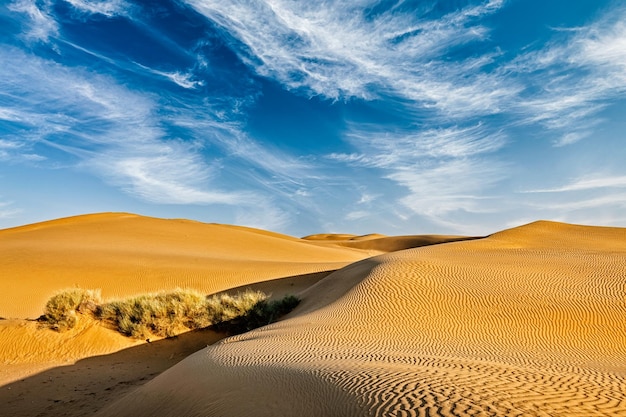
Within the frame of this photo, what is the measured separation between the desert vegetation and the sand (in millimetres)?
399

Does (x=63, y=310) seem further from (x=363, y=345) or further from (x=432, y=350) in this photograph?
(x=432, y=350)

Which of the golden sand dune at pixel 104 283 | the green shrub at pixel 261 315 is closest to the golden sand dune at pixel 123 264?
the golden sand dune at pixel 104 283

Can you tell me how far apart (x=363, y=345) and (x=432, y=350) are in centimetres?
116

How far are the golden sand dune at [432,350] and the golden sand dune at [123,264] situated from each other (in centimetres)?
748

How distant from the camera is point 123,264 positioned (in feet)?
73.0

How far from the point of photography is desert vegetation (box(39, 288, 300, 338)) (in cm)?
1140

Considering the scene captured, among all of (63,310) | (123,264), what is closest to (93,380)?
(63,310)

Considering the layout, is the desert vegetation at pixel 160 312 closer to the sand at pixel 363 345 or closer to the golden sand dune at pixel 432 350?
the sand at pixel 363 345

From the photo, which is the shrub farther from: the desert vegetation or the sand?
the sand

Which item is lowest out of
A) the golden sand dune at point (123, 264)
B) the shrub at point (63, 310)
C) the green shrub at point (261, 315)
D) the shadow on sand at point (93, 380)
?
the shadow on sand at point (93, 380)

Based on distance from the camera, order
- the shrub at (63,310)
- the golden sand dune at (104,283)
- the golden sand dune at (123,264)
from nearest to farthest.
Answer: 1. the golden sand dune at (104,283)
2. the shrub at (63,310)
3. the golden sand dune at (123,264)

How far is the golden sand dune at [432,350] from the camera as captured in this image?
3955 mm

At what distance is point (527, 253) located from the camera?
60.6 ft

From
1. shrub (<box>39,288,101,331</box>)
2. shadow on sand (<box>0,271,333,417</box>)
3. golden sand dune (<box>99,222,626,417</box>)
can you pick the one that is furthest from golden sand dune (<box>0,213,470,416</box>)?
golden sand dune (<box>99,222,626,417</box>)
